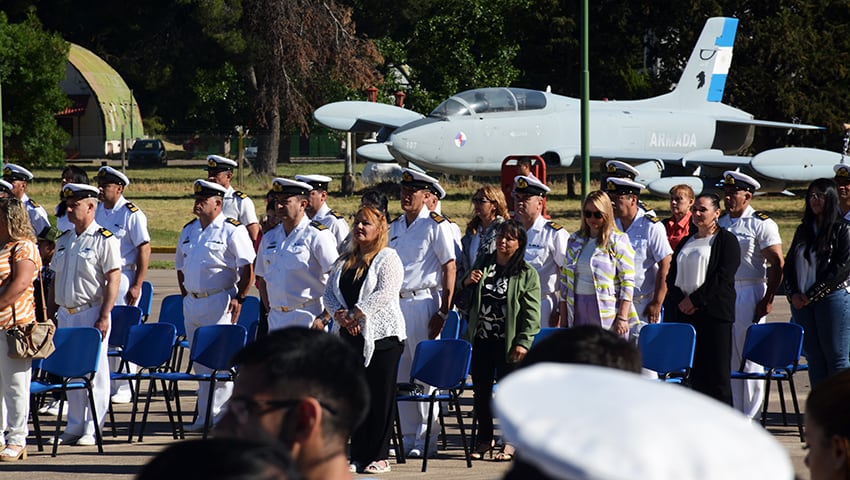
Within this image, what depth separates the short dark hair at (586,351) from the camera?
2838mm

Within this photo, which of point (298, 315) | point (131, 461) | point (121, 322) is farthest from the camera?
point (121, 322)

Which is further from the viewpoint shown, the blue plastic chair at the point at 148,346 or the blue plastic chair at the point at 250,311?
the blue plastic chair at the point at 250,311

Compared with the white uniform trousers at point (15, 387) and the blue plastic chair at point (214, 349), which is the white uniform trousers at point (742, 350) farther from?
the white uniform trousers at point (15, 387)

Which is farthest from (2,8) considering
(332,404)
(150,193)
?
(332,404)

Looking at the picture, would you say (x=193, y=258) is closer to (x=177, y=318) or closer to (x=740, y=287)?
(x=177, y=318)

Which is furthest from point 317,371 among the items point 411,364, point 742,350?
point 742,350

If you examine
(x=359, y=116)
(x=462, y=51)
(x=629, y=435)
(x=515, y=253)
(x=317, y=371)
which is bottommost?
(x=515, y=253)

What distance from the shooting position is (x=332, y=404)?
8.79 ft

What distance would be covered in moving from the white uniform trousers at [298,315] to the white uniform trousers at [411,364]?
0.62m

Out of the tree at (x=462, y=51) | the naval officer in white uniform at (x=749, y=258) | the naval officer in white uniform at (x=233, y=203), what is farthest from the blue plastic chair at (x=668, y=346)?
the tree at (x=462, y=51)

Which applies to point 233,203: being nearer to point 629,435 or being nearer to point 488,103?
point 629,435

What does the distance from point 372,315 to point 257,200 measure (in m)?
29.2

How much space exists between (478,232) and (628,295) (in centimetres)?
203

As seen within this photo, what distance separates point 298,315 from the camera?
347 inches
